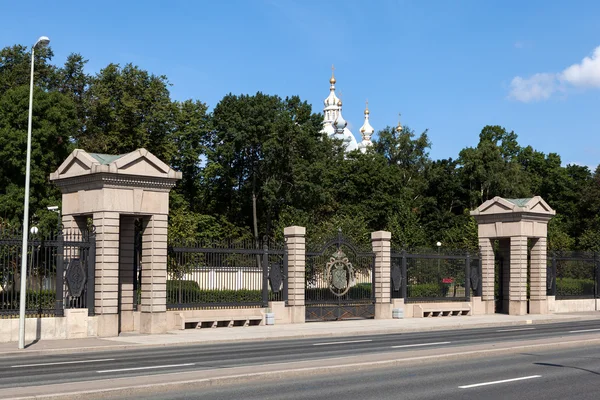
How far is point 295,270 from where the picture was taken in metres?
33.4

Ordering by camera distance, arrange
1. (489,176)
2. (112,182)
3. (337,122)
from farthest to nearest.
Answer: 1. (337,122)
2. (489,176)
3. (112,182)

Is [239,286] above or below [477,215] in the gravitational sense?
below

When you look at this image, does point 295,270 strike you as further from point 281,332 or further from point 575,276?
point 575,276

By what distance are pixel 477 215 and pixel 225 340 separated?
66.2 ft

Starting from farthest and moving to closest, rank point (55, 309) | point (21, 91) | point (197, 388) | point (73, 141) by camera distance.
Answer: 1. point (73, 141)
2. point (21, 91)
3. point (55, 309)
4. point (197, 388)

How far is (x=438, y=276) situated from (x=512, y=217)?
187 inches

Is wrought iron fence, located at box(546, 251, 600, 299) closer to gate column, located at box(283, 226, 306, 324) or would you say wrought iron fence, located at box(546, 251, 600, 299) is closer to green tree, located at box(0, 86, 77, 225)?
gate column, located at box(283, 226, 306, 324)

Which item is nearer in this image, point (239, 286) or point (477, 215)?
point (239, 286)

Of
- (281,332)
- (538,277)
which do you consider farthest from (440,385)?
(538,277)

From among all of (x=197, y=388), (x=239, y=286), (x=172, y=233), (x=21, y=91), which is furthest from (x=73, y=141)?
(x=197, y=388)

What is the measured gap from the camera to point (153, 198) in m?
27.9

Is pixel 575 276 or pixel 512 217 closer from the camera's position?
pixel 512 217

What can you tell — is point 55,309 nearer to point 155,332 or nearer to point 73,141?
point 155,332

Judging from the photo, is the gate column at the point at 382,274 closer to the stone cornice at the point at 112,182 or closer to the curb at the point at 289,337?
the curb at the point at 289,337
